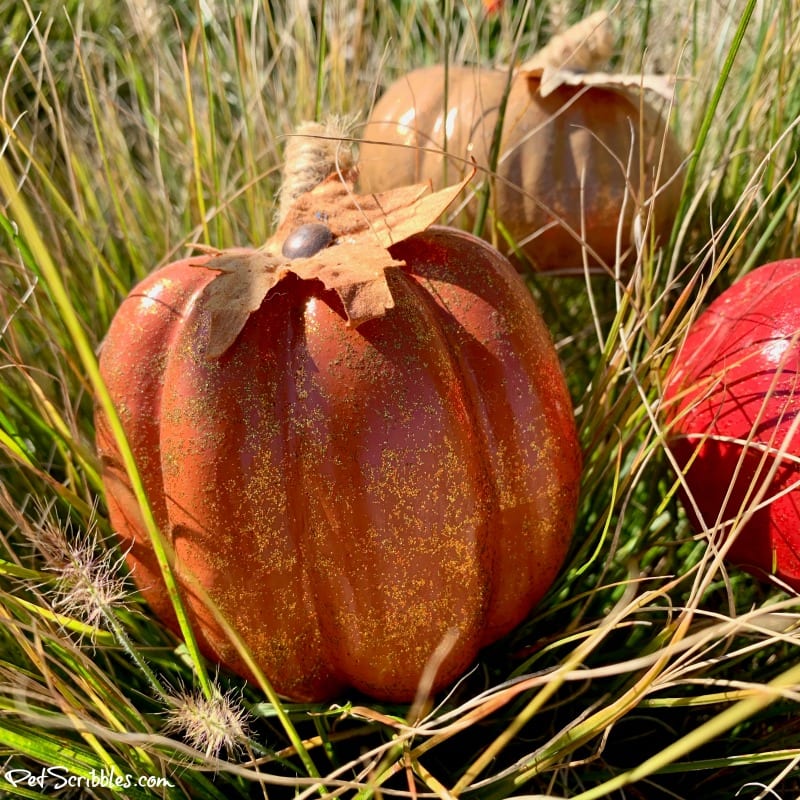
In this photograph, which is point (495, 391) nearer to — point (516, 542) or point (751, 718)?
point (516, 542)

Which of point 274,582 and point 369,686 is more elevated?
point 274,582

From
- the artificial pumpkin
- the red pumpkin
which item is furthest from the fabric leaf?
the red pumpkin

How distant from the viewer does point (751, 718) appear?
1.04 meters

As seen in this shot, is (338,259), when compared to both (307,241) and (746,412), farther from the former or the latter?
(746,412)

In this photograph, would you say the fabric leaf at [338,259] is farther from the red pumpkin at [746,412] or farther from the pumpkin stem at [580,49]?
the pumpkin stem at [580,49]

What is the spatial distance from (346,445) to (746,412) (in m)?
0.48

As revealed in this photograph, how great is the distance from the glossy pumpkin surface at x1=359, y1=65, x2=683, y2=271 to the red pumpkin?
1.31ft

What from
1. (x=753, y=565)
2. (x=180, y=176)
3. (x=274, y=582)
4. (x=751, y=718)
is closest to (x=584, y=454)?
(x=753, y=565)

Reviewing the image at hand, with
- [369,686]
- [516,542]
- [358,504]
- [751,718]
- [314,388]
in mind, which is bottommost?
[751,718]

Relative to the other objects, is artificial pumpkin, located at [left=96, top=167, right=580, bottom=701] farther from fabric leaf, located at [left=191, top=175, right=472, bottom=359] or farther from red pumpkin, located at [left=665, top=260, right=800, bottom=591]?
red pumpkin, located at [left=665, top=260, right=800, bottom=591]

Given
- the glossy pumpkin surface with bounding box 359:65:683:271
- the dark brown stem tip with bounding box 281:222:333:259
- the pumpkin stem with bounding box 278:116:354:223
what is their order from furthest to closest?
the glossy pumpkin surface with bounding box 359:65:683:271 < the pumpkin stem with bounding box 278:116:354:223 < the dark brown stem tip with bounding box 281:222:333:259

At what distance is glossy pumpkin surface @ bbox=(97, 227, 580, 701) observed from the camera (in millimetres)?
871

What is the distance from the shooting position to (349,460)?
2.84 ft

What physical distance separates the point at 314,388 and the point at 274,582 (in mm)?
210
